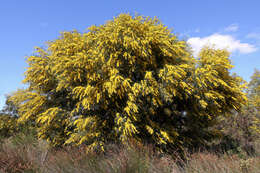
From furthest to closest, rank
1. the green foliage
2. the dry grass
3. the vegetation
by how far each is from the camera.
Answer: the green foliage
the vegetation
the dry grass

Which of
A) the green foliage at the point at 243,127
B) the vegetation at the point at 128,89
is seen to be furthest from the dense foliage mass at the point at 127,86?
the green foliage at the point at 243,127

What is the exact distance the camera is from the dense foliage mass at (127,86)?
9500mm

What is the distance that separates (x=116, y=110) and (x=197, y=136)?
18.0ft

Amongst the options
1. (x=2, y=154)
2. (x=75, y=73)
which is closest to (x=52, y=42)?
(x=75, y=73)

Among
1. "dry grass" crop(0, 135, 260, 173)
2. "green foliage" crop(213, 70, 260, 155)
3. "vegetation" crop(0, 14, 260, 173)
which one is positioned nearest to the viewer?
"dry grass" crop(0, 135, 260, 173)

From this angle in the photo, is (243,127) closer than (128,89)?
No

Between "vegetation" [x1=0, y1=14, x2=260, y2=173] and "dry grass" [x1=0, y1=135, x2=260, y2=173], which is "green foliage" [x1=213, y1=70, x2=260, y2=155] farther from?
"dry grass" [x1=0, y1=135, x2=260, y2=173]

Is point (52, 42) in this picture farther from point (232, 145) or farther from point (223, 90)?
point (232, 145)

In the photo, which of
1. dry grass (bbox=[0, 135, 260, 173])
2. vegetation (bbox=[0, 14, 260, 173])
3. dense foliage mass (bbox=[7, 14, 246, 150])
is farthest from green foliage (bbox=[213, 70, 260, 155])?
dry grass (bbox=[0, 135, 260, 173])

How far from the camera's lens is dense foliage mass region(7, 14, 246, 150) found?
9.50 m

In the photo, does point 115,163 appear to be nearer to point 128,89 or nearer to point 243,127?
point 128,89

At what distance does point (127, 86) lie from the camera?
9414mm

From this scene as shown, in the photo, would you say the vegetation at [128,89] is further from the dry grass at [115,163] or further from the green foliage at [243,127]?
the dry grass at [115,163]

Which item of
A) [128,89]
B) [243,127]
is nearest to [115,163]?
[128,89]
